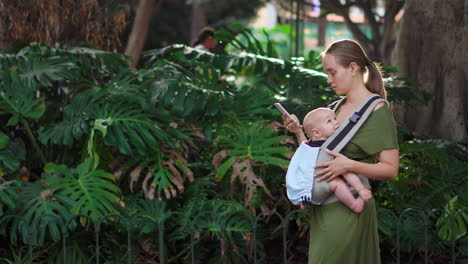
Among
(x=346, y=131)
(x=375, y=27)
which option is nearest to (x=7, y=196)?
(x=346, y=131)

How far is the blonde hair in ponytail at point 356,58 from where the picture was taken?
118 inches

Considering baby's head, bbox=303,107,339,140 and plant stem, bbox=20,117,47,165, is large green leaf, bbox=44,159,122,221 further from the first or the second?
baby's head, bbox=303,107,339,140

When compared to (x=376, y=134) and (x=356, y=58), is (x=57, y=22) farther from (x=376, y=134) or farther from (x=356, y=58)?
(x=376, y=134)

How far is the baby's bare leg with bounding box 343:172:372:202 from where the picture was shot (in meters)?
2.92

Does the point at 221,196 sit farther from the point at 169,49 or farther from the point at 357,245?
the point at 357,245

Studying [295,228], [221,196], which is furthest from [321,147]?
[295,228]

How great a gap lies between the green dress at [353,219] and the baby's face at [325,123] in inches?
5.5

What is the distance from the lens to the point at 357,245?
10.00ft

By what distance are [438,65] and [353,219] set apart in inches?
180

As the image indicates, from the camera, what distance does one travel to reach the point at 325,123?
2.89 meters

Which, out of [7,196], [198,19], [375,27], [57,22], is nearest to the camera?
[7,196]

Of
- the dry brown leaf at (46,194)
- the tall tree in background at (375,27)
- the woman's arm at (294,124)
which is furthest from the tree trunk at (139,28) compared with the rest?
the woman's arm at (294,124)

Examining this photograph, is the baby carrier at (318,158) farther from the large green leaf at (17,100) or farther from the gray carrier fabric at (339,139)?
the large green leaf at (17,100)

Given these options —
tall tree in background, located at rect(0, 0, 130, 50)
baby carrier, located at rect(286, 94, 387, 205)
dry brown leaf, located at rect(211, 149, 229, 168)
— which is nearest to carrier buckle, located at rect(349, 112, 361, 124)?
baby carrier, located at rect(286, 94, 387, 205)
